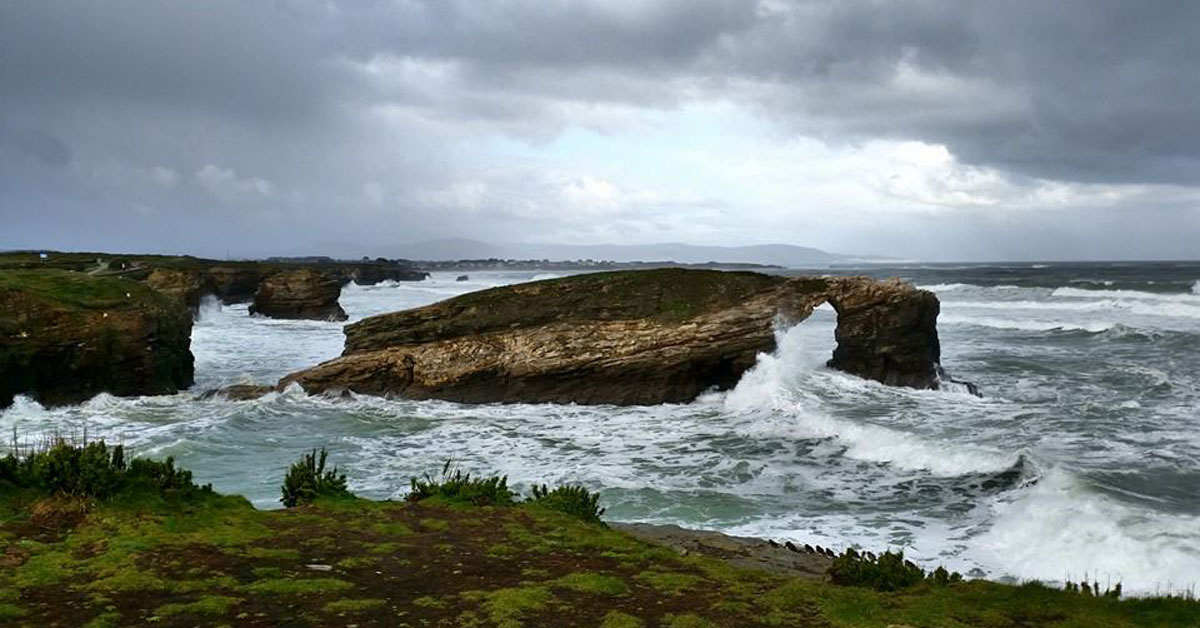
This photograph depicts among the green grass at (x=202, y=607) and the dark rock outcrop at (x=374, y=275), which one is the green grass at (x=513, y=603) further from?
the dark rock outcrop at (x=374, y=275)

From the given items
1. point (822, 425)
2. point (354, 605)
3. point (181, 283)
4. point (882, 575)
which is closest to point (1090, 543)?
point (882, 575)

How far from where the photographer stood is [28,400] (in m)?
22.1

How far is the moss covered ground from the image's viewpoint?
6613 millimetres

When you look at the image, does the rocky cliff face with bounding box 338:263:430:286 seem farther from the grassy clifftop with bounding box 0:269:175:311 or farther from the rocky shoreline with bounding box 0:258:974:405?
the rocky shoreline with bounding box 0:258:974:405

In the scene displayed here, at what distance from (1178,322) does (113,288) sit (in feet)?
191

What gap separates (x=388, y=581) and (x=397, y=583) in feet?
0.34

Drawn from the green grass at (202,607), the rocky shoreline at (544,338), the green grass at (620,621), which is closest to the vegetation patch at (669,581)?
the green grass at (620,621)

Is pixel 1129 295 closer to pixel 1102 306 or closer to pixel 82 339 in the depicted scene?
pixel 1102 306

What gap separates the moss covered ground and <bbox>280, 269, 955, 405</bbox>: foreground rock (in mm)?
14924

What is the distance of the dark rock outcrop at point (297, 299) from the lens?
53.4 metres

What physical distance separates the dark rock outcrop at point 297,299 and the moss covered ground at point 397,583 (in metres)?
45.5

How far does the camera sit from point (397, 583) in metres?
7.50

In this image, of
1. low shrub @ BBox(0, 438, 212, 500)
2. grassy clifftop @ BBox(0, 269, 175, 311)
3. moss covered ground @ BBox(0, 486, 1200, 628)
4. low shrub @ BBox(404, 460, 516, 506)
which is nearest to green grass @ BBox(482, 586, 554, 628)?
moss covered ground @ BBox(0, 486, 1200, 628)

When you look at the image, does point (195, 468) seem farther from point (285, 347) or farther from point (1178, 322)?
point (1178, 322)
